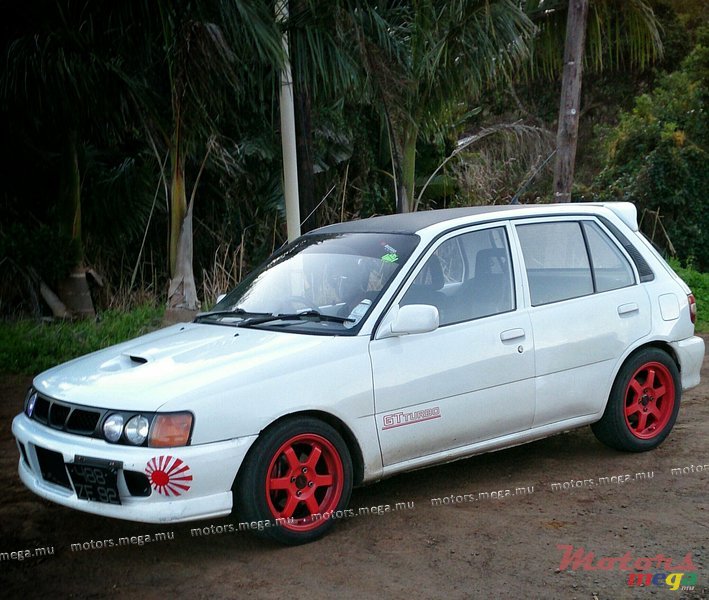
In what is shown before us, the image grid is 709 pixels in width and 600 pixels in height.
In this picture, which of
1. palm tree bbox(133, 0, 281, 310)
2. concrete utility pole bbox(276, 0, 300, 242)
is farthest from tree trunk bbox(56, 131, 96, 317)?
concrete utility pole bbox(276, 0, 300, 242)

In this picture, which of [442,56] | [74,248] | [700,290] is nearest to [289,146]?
[442,56]

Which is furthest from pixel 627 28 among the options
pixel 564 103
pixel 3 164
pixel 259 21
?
pixel 3 164

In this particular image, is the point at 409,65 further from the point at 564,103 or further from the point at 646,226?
the point at 646,226

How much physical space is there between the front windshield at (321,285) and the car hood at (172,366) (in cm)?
20

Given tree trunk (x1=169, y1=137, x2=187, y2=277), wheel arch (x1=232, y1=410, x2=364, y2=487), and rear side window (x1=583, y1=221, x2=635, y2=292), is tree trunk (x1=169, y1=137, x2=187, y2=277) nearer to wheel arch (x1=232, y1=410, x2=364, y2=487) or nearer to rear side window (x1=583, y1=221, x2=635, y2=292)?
rear side window (x1=583, y1=221, x2=635, y2=292)

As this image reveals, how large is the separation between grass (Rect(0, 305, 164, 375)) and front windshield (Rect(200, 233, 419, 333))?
4.86m

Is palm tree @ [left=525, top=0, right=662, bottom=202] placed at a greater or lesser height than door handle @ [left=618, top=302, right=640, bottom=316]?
greater

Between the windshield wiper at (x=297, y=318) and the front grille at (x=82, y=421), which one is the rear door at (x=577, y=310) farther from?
the front grille at (x=82, y=421)

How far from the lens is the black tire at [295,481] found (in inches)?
178

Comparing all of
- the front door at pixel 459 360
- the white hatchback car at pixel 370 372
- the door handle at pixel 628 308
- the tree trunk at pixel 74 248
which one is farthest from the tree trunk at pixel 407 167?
the front door at pixel 459 360

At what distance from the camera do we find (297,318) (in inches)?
207

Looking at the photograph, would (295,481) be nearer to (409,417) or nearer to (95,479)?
(409,417)

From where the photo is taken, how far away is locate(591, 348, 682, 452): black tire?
6066 millimetres

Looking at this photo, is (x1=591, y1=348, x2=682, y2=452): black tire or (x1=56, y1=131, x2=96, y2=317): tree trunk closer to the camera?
(x1=591, y1=348, x2=682, y2=452): black tire
